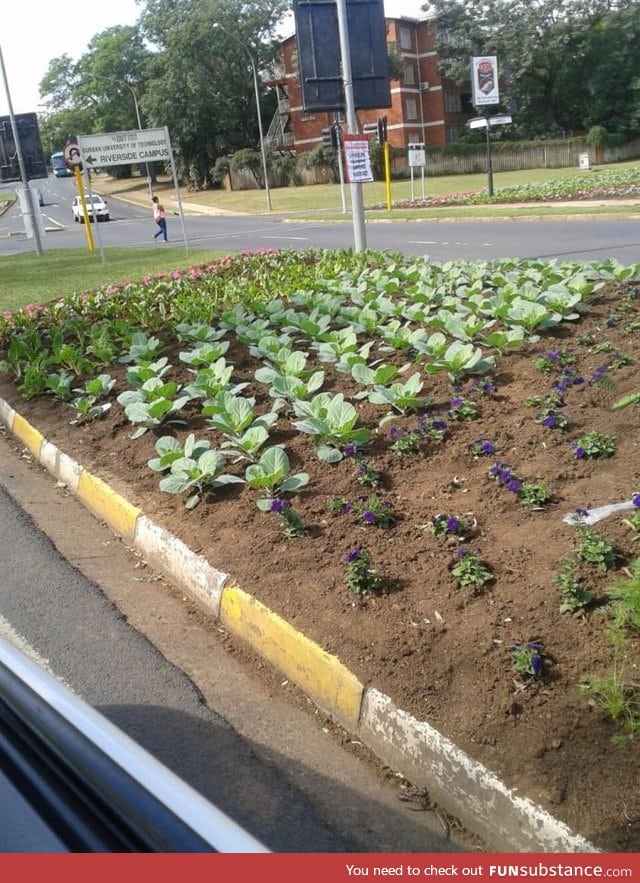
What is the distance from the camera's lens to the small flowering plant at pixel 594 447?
456 cm

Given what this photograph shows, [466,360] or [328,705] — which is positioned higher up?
[466,360]

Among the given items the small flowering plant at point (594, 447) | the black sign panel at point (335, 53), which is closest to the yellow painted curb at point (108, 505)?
the small flowering plant at point (594, 447)

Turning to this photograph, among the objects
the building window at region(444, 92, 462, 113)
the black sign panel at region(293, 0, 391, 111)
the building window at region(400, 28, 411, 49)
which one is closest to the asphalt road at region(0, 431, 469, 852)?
the black sign panel at region(293, 0, 391, 111)

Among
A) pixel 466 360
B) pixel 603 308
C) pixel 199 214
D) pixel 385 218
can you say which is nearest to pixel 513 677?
pixel 466 360

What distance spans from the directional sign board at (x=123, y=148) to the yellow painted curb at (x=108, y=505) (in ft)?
52.6

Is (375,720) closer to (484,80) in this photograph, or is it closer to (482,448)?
(482,448)

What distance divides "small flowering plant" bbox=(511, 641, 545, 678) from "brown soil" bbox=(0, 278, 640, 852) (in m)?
0.03

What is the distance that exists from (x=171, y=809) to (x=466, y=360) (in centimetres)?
501

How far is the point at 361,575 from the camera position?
3742mm

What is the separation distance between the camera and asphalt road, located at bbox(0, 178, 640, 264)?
15898mm

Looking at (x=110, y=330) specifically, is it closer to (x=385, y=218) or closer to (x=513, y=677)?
(x=513, y=677)

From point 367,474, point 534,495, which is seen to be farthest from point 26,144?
point 534,495

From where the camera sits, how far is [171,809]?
1.25 metres

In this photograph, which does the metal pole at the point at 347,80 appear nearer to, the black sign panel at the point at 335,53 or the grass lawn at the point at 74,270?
the black sign panel at the point at 335,53
